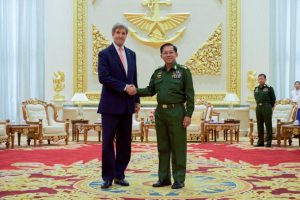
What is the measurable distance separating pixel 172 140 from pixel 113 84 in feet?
2.30

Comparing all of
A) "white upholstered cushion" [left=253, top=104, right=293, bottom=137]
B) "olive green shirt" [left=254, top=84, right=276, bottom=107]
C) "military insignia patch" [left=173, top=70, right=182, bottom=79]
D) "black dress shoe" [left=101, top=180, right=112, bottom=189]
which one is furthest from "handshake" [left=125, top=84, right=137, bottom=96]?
"white upholstered cushion" [left=253, top=104, right=293, bottom=137]

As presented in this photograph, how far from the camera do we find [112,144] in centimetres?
404

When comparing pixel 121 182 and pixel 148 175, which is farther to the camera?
pixel 148 175

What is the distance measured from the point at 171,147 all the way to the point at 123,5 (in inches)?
303

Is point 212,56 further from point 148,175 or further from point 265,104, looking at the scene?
point 148,175

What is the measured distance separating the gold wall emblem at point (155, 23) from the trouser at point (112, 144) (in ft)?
23.4

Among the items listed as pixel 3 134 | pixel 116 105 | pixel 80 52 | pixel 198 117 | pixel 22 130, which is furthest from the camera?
pixel 80 52

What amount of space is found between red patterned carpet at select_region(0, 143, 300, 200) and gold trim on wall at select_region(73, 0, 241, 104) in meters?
3.77

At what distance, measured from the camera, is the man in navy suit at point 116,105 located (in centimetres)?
400

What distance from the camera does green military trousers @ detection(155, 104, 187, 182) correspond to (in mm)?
3953

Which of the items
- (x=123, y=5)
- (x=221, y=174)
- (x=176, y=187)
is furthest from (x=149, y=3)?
(x=176, y=187)

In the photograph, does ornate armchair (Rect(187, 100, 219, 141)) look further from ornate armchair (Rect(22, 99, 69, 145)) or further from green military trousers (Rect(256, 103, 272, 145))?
ornate armchair (Rect(22, 99, 69, 145))

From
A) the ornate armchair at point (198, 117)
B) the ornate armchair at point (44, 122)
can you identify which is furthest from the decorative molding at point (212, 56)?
the ornate armchair at point (44, 122)

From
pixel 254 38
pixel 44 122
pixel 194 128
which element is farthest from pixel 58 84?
pixel 254 38
